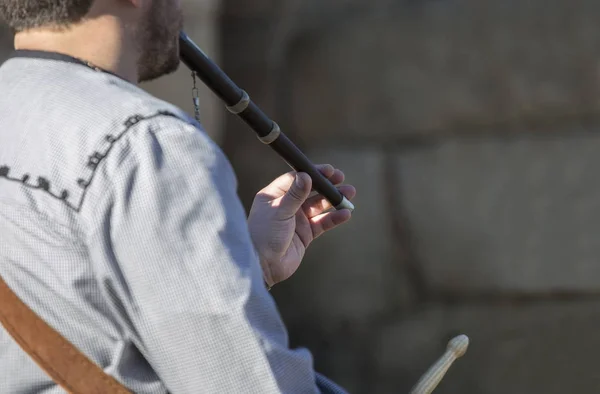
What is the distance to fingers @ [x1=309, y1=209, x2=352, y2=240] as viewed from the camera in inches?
70.7

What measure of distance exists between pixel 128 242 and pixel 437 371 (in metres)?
0.55

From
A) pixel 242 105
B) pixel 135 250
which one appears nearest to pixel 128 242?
pixel 135 250

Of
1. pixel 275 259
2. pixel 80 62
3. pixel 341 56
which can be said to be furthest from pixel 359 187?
pixel 80 62

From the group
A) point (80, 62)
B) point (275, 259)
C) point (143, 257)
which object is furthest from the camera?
point (275, 259)

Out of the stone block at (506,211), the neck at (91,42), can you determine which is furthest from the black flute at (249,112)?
the stone block at (506,211)

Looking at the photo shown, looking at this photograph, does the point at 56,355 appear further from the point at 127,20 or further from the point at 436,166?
the point at 436,166

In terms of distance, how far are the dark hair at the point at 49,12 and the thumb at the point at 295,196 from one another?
448mm

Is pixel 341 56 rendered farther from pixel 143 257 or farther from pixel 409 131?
pixel 143 257

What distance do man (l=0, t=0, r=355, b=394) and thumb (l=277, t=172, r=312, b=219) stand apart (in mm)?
383

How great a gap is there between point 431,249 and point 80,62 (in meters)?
2.52

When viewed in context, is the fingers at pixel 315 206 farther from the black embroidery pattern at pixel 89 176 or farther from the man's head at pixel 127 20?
the black embroidery pattern at pixel 89 176

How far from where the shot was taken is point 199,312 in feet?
3.41

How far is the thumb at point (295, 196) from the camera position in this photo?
1489mm

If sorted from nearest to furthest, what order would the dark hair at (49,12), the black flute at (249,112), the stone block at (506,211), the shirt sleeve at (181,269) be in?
the shirt sleeve at (181,269) < the dark hair at (49,12) < the black flute at (249,112) < the stone block at (506,211)
